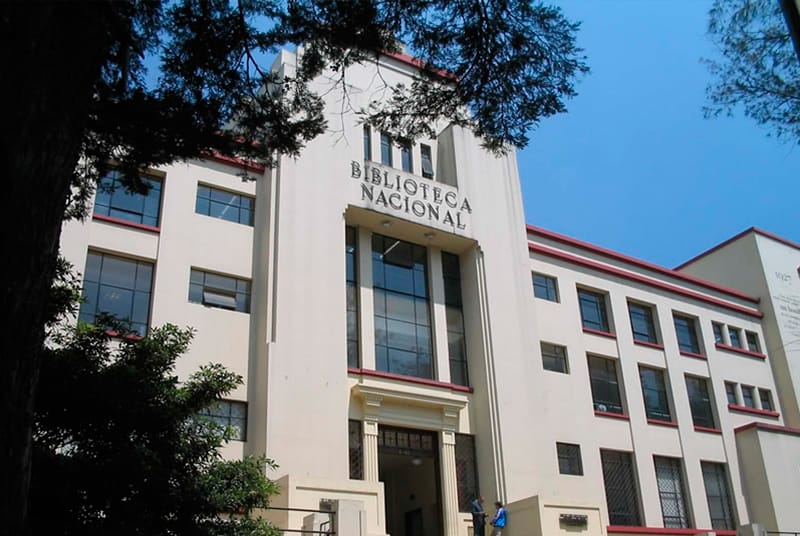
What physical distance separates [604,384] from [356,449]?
10089 mm

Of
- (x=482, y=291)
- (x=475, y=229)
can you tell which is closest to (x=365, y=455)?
(x=482, y=291)

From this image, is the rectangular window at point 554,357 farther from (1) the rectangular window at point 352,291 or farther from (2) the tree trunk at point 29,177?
(2) the tree trunk at point 29,177

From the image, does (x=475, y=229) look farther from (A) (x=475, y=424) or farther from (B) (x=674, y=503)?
(B) (x=674, y=503)

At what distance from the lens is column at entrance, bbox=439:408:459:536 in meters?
20.0

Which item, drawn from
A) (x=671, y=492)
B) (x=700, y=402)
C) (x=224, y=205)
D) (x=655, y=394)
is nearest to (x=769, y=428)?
(x=700, y=402)

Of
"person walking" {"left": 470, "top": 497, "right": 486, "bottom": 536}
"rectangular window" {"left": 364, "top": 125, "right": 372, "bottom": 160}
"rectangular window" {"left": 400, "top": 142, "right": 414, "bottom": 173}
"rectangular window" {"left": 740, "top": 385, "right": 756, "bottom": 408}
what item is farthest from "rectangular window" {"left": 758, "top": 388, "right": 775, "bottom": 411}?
"rectangular window" {"left": 364, "top": 125, "right": 372, "bottom": 160}

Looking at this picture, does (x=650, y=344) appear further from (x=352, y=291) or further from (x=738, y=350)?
(x=352, y=291)

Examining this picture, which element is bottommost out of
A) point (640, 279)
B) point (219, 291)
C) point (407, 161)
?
point (219, 291)

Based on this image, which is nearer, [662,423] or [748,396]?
[662,423]

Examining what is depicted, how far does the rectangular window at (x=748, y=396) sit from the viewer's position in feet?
97.1

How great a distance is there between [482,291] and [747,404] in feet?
43.4

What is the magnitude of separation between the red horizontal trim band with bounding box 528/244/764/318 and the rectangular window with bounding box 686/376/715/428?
3266 millimetres

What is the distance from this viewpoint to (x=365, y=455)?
63.5 feet

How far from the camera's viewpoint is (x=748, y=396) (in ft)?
97.9
